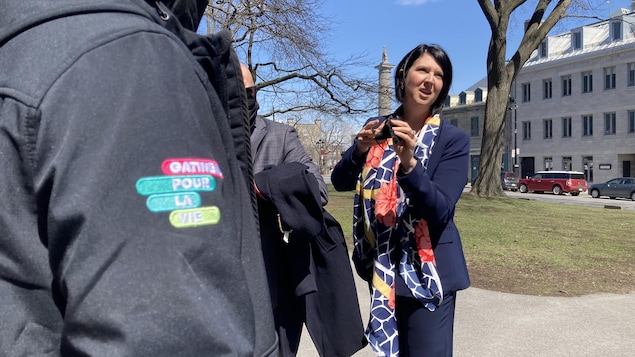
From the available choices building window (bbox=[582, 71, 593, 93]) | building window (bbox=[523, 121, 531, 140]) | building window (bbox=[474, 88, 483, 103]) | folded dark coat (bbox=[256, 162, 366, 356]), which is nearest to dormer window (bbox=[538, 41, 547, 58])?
building window (bbox=[582, 71, 593, 93])

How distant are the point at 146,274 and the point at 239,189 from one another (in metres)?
0.32

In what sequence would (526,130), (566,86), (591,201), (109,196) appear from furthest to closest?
(526,130) → (566,86) → (591,201) → (109,196)

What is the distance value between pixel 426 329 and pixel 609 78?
156 ft

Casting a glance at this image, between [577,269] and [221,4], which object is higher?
[221,4]

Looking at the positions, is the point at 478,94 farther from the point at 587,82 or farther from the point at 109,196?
the point at 109,196

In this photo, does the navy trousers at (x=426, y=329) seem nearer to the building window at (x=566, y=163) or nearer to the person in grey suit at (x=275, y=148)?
the person in grey suit at (x=275, y=148)

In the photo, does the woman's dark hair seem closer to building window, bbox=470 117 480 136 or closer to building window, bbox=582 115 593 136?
building window, bbox=582 115 593 136

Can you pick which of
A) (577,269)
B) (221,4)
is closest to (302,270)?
(577,269)

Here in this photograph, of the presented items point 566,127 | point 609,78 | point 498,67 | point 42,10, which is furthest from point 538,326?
point 566,127

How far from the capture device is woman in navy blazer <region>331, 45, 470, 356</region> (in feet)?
8.19

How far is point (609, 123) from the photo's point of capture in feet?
139

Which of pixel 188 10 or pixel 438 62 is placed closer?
pixel 188 10

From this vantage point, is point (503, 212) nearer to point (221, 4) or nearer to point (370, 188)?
point (221, 4)

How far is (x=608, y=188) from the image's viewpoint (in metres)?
34.3
